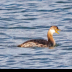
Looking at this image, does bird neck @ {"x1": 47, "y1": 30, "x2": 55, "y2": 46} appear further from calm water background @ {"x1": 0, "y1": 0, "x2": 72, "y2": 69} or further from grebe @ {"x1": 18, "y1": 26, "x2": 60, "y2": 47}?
calm water background @ {"x1": 0, "y1": 0, "x2": 72, "y2": 69}

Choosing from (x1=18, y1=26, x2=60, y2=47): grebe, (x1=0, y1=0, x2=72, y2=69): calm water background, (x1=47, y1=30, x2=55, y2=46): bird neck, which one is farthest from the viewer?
(x1=47, y1=30, x2=55, y2=46): bird neck

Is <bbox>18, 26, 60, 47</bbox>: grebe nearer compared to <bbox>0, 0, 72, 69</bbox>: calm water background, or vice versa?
<bbox>0, 0, 72, 69</bbox>: calm water background

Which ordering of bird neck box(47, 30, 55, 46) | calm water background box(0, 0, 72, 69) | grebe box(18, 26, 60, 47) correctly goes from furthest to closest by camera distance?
bird neck box(47, 30, 55, 46), grebe box(18, 26, 60, 47), calm water background box(0, 0, 72, 69)

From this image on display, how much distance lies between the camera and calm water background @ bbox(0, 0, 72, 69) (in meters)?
15.8

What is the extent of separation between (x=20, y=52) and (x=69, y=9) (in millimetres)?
11499

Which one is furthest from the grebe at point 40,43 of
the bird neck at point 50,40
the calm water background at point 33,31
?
the calm water background at point 33,31

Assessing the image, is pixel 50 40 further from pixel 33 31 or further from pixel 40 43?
pixel 33 31

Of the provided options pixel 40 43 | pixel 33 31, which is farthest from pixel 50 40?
pixel 33 31

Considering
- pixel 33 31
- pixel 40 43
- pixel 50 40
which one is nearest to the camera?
pixel 40 43

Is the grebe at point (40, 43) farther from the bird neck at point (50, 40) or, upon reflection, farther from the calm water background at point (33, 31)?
the calm water background at point (33, 31)

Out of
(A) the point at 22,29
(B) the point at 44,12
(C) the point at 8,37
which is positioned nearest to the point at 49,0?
(B) the point at 44,12

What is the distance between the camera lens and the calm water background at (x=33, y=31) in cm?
1580

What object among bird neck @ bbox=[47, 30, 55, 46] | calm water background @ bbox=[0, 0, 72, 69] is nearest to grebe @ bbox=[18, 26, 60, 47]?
bird neck @ bbox=[47, 30, 55, 46]

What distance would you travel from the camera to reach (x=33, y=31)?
71.5 feet
